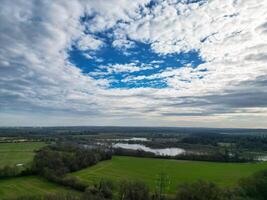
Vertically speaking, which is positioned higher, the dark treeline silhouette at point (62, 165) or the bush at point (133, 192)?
the dark treeline silhouette at point (62, 165)

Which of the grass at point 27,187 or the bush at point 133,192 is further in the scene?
the grass at point 27,187

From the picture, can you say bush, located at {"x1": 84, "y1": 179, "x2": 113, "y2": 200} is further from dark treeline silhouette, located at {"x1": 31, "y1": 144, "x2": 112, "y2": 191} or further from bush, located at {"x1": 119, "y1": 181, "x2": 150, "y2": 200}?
dark treeline silhouette, located at {"x1": 31, "y1": 144, "x2": 112, "y2": 191}

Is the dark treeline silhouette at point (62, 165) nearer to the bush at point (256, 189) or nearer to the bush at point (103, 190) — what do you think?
the bush at point (103, 190)

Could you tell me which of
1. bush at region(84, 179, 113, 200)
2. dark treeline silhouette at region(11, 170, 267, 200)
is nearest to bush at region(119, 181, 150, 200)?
dark treeline silhouette at region(11, 170, 267, 200)

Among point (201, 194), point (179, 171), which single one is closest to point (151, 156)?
point (179, 171)

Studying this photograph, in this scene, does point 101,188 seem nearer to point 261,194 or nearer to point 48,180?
point 48,180

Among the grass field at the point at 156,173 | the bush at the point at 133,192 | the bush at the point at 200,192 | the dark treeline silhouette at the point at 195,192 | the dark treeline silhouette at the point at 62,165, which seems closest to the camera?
the dark treeline silhouette at the point at 195,192

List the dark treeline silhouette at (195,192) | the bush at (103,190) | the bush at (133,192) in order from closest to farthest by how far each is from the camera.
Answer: the dark treeline silhouette at (195,192)
the bush at (133,192)
the bush at (103,190)

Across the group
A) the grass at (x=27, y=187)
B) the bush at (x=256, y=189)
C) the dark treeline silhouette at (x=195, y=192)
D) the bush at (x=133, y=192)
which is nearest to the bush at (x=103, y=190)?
the dark treeline silhouette at (x=195, y=192)

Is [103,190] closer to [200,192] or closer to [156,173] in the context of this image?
[200,192]

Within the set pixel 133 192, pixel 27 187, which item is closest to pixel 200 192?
pixel 133 192
